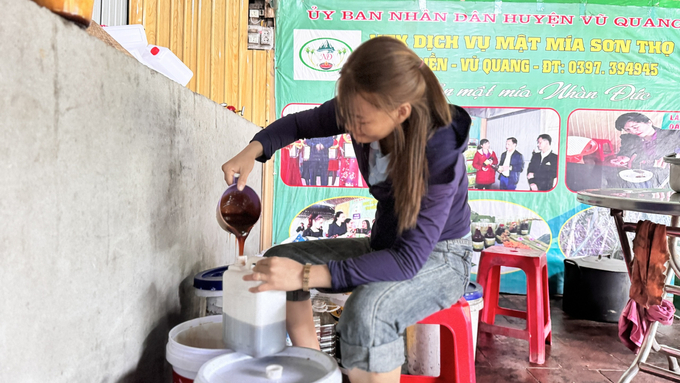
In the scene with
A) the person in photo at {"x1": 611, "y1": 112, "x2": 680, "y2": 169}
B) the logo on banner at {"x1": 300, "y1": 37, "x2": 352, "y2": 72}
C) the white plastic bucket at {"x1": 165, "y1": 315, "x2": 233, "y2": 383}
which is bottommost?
the white plastic bucket at {"x1": 165, "y1": 315, "x2": 233, "y2": 383}

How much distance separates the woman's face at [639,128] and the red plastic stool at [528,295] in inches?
68.9

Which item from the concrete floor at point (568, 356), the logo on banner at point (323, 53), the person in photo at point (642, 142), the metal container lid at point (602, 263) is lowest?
the concrete floor at point (568, 356)

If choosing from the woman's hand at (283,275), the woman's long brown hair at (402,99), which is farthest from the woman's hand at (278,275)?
the woman's long brown hair at (402,99)

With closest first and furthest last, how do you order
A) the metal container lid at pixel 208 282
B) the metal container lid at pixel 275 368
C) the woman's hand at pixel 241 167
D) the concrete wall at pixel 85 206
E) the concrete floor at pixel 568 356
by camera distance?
1. the concrete wall at pixel 85 206
2. the metal container lid at pixel 275 368
3. the woman's hand at pixel 241 167
4. the metal container lid at pixel 208 282
5. the concrete floor at pixel 568 356

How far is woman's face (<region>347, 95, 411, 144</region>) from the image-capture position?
1134 millimetres

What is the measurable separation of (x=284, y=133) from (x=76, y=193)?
661 mm

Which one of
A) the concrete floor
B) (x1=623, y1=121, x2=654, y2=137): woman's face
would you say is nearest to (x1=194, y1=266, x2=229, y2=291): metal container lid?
the concrete floor

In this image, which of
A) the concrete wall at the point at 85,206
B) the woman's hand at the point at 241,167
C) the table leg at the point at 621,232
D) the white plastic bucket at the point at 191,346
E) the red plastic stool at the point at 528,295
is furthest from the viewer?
the red plastic stool at the point at 528,295

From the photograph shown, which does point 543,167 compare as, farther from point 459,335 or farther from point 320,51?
point 459,335

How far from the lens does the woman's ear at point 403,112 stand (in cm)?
114

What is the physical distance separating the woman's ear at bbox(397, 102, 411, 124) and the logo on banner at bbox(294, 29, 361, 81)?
2674 millimetres

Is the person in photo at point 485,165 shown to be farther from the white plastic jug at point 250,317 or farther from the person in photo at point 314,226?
the white plastic jug at point 250,317

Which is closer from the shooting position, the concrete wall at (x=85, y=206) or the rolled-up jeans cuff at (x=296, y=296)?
the concrete wall at (x=85, y=206)

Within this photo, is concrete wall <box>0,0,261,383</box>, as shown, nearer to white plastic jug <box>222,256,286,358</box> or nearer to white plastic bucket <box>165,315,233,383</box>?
white plastic bucket <box>165,315,233,383</box>
